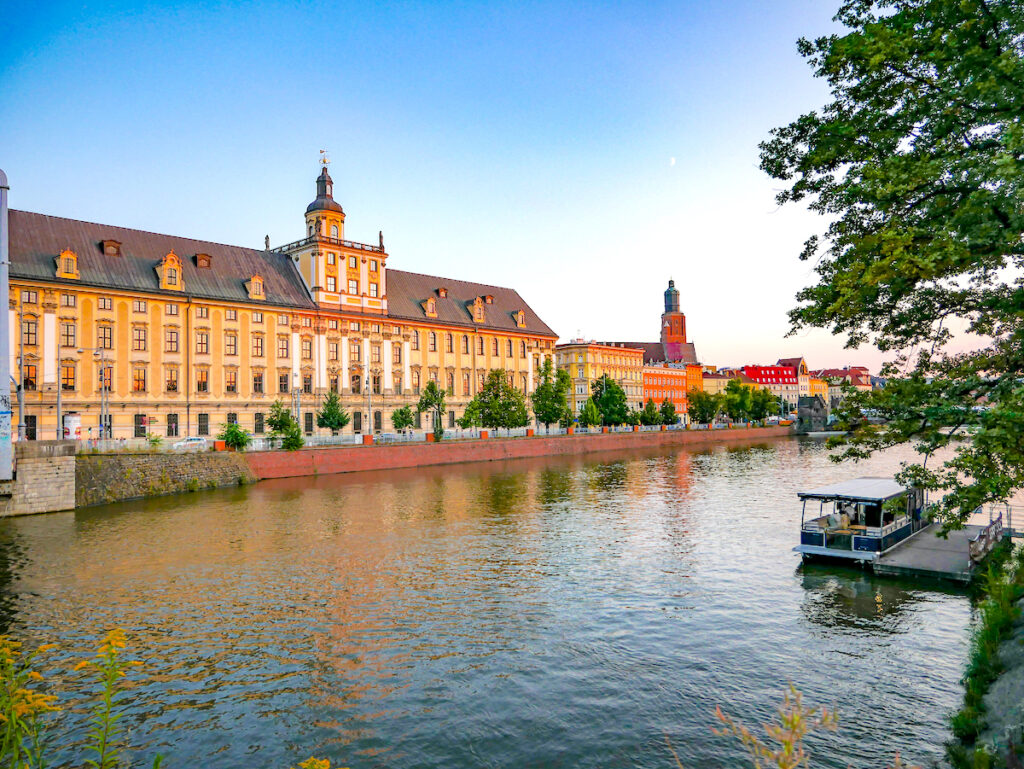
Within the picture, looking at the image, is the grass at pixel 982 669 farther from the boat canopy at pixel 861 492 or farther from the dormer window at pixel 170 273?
the dormer window at pixel 170 273

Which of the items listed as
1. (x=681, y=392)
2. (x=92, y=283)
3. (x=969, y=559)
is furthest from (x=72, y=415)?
(x=681, y=392)

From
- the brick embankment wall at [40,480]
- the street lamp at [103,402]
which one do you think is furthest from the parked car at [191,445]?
the brick embankment wall at [40,480]

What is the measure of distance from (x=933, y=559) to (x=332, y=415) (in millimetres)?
56518

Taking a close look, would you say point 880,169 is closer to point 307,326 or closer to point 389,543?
point 389,543

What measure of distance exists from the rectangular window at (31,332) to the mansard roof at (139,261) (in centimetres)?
378

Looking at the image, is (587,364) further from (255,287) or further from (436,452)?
(255,287)

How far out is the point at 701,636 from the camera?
58.2ft

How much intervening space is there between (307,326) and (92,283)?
2151cm

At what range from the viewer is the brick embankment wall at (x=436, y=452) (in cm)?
5653

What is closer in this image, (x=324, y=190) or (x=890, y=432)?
(x=890, y=432)

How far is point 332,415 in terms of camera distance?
69375 millimetres

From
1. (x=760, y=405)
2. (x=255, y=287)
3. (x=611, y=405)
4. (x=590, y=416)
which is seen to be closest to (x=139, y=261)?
(x=255, y=287)

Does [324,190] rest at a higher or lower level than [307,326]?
higher

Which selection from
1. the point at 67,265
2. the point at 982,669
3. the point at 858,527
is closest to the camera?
the point at 982,669
